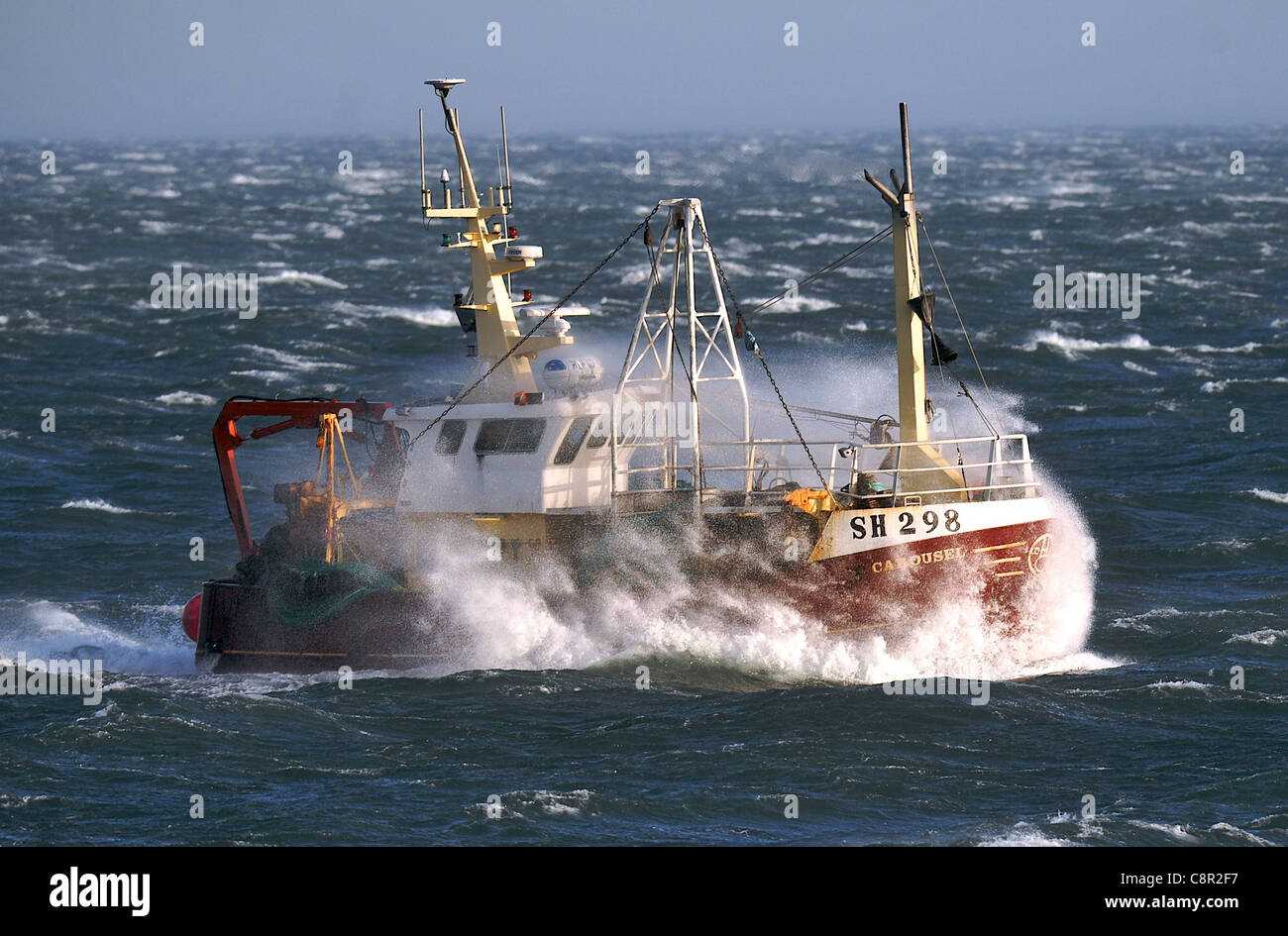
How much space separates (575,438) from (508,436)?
3.94 feet

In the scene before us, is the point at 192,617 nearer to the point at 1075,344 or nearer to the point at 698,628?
the point at 698,628

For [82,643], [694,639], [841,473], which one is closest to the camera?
[694,639]

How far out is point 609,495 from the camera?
3020 centimetres

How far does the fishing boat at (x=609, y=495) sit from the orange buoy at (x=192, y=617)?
1.6 inches

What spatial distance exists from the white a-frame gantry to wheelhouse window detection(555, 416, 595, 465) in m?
0.57

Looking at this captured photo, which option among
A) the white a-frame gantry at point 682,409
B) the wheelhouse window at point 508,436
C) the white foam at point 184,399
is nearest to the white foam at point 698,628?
the white a-frame gantry at point 682,409

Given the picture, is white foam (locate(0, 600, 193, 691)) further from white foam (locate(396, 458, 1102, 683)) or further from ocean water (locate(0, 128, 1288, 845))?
white foam (locate(396, 458, 1102, 683))

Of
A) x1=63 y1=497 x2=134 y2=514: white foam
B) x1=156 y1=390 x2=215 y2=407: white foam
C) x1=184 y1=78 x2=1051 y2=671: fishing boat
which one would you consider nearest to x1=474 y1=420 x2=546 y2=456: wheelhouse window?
x1=184 y1=78 x2=1051 y2=671: fishing boat

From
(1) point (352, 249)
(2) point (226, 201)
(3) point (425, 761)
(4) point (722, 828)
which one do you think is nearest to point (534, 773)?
(3) point (425, 761)

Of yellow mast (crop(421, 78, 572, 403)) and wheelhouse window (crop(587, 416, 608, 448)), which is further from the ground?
yellow mast (crop(421, 78, 572, 403))

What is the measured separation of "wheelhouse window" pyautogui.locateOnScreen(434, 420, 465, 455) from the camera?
30.6m

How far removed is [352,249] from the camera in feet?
305

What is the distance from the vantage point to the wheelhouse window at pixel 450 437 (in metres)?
30.6

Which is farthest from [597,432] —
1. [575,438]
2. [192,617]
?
[192,617]
